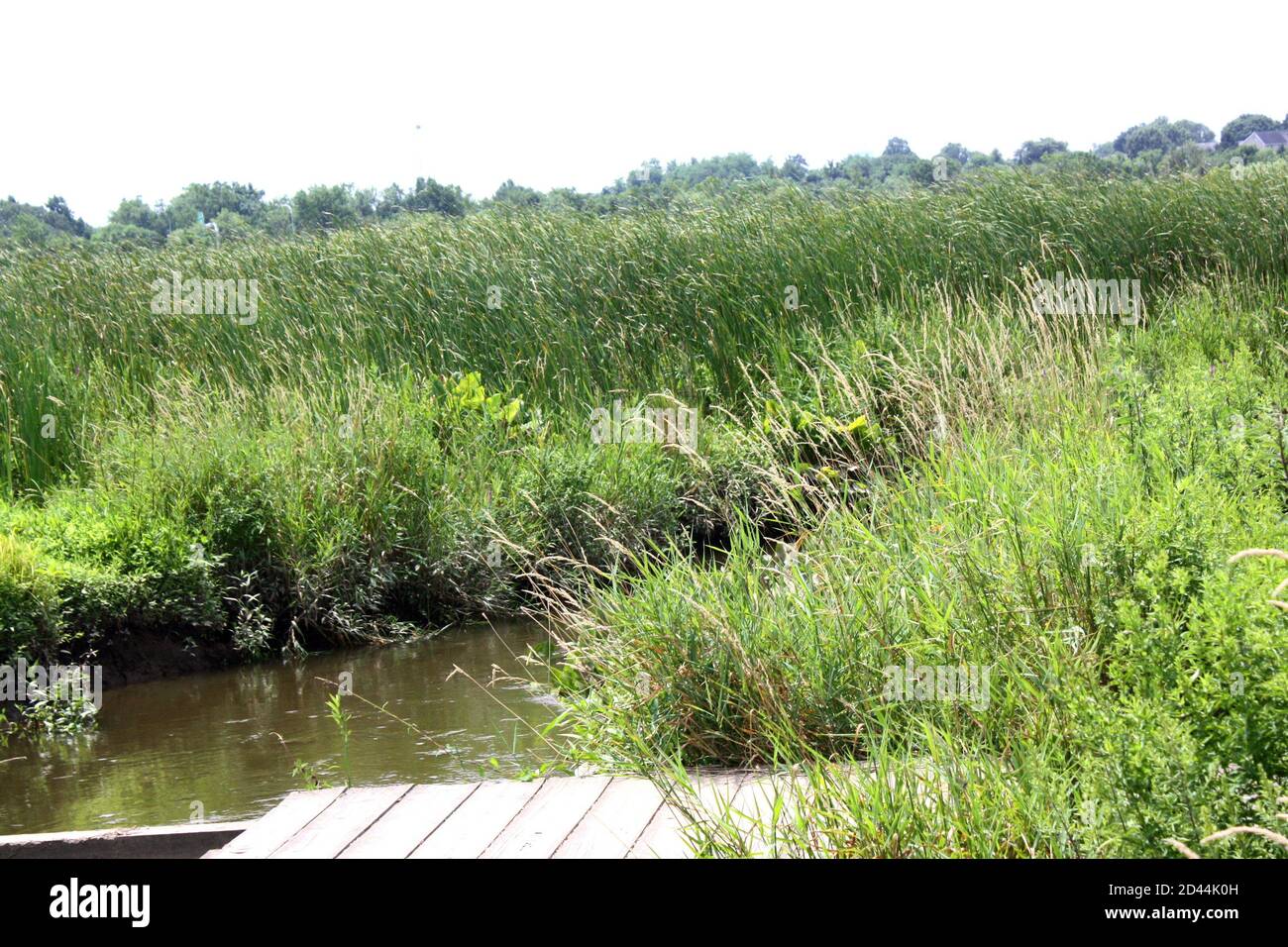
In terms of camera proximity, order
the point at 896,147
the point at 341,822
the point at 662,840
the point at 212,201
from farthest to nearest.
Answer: the point at 896,147
the point at 212,201
the point at 341,822
the point at 662,840

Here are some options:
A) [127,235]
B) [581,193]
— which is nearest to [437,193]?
[581,193]

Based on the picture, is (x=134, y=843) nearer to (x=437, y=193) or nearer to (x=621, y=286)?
(x=621, y=286)

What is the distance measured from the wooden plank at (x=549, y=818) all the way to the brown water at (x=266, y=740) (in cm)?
92

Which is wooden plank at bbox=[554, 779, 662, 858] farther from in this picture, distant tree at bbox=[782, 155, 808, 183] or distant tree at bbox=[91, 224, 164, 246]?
distant tree at bbox=[782, 155, 808, 183]

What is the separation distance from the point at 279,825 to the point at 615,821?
993mm

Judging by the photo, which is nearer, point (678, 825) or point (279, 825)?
point (678, 825)

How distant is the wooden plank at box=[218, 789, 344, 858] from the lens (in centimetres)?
322

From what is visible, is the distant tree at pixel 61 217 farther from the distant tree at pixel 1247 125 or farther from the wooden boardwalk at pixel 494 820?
the distant tree at pixel 1247 125

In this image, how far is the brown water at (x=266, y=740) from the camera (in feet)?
16.8

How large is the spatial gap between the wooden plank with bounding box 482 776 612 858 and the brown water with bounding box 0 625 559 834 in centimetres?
92

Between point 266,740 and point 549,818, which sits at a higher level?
point 549,818

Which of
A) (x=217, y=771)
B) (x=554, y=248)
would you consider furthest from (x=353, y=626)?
(x=554, y=248)

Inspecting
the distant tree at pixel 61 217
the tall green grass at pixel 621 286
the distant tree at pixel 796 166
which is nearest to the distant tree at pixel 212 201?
the distant tree at pixel 61 217

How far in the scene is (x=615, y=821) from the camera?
3.22 metres
